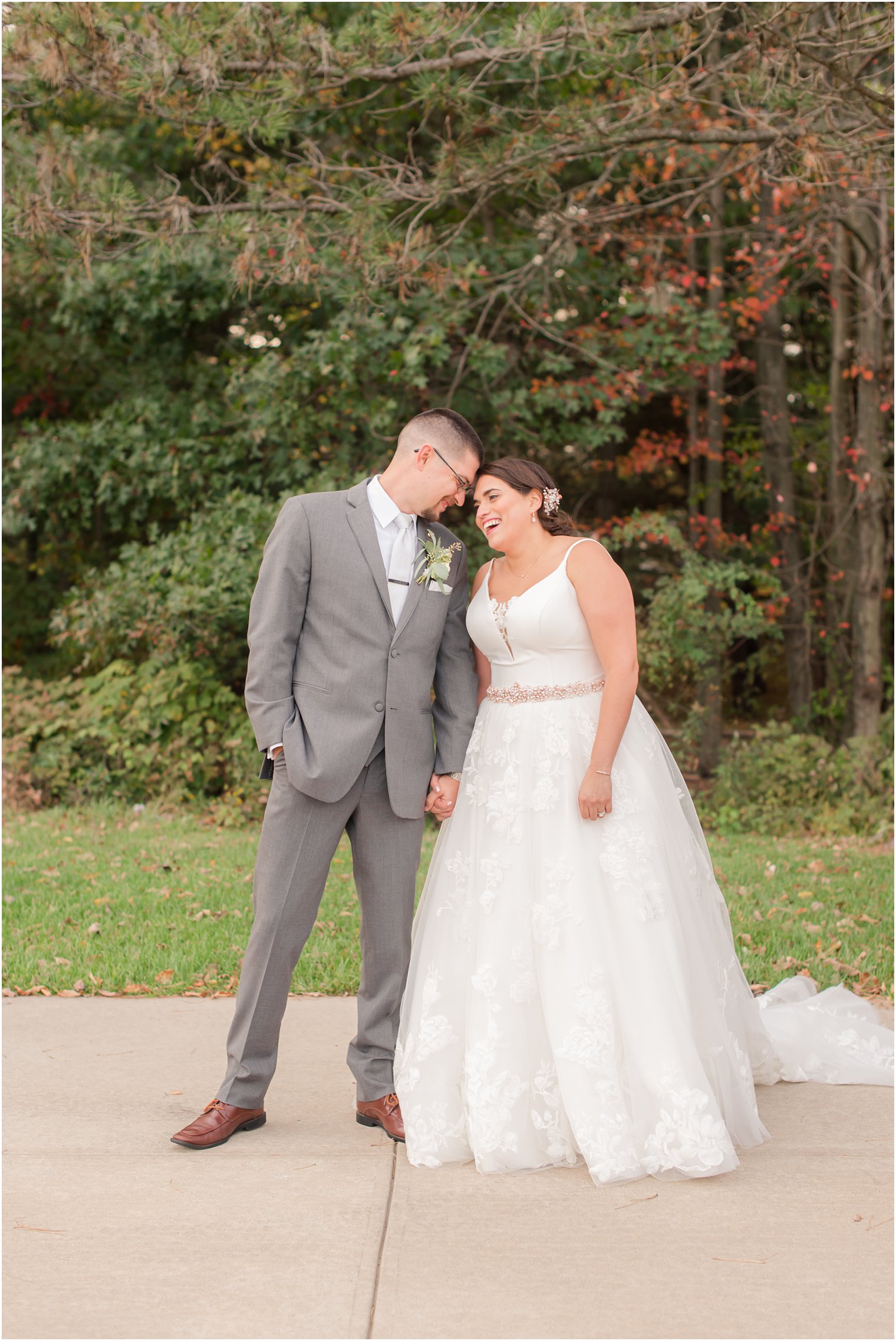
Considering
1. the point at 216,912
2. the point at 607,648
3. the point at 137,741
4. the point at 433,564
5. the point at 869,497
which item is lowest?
the point at 137,741

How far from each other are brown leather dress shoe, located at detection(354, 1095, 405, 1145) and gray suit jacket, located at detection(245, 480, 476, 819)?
92 centimetres

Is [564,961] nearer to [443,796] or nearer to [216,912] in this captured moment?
[443,796]

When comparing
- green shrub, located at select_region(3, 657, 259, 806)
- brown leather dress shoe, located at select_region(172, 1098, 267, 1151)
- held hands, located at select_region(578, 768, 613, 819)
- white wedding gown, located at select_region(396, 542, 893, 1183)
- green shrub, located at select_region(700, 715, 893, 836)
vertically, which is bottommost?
green shrub, located at select_region(700, 715, 893, 836)

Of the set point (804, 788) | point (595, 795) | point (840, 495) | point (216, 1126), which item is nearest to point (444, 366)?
point (840, 495)

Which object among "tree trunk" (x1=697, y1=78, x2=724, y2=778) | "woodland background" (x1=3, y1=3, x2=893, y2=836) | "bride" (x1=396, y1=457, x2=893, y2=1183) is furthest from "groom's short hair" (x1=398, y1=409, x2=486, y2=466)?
"tree trunk" (x1=697, y1=78, x2=724, y2=778)

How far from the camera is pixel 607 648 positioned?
3512 mm

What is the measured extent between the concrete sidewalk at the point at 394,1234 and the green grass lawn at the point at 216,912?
3.87 ft

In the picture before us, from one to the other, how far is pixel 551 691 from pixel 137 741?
6703 mm

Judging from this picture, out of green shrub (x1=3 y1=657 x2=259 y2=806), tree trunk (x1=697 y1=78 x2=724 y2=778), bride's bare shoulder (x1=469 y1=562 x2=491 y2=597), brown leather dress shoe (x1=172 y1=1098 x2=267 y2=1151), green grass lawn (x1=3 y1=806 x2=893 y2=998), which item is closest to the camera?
brown leather dress shoe (x1=172 y1=1098 x2=267 y2=1151)

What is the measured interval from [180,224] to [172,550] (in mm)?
3239

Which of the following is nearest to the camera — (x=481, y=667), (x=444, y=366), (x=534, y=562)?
(x=534, y=562)

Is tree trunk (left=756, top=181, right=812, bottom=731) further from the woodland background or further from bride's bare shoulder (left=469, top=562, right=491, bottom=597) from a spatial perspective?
bride's bare shoulder (left=469, top=562, right=491, bottom=597)

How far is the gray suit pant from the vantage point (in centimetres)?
351

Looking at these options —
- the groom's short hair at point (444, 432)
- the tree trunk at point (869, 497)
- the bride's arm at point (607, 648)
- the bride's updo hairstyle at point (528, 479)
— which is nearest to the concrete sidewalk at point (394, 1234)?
the bride's arm at point (607, 648)
